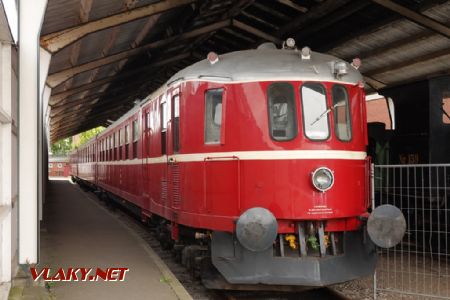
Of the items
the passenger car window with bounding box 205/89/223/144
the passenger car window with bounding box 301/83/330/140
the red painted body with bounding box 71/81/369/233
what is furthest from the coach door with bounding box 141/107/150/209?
the passenger car window with bounding box 301/83/330/140

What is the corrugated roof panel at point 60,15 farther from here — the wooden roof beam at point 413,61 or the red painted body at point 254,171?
the wooden roof beam at point 413,61

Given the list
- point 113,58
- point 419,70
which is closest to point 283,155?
point 419,70

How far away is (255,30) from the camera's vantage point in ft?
48.2

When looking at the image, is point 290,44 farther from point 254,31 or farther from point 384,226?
point 254,31

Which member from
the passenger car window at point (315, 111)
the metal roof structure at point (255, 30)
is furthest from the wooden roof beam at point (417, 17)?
the passenger car window at point (315, 111)

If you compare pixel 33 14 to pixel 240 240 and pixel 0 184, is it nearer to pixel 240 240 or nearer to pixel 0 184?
pixel 0 184

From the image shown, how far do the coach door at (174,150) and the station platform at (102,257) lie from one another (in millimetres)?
1119

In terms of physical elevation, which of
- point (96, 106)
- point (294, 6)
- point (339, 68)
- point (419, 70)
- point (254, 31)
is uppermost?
point (294, 6)

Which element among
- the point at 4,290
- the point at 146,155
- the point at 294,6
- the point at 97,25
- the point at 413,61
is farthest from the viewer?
the point at 294,6

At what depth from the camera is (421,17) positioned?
10.1 m

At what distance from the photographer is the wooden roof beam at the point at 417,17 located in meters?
10.1

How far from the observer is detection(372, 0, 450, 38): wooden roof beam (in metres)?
10.1

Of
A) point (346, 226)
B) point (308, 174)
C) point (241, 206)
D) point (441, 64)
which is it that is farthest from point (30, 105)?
point (441, 64)

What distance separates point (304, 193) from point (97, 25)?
19.5ft
